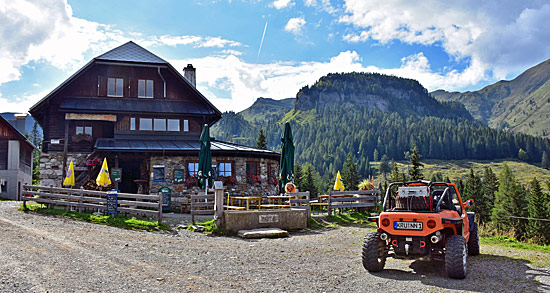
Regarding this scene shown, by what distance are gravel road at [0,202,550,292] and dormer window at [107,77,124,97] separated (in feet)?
46.9

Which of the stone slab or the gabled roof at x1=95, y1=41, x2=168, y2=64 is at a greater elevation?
the gabled roof at x1=95, y1=41, x2=168, y2=64

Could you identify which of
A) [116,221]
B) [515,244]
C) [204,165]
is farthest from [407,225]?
[204,165]

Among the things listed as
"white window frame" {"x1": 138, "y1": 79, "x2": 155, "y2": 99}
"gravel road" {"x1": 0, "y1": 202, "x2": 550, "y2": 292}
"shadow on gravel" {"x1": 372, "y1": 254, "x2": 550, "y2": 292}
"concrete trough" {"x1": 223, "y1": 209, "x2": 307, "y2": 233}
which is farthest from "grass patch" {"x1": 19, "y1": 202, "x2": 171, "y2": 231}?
"white window frame" {"x1": 138, "y1": 79, "x2": 155, "y2": 99}

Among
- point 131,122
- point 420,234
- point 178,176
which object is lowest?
point 420,234

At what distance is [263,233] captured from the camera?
13461 millimetres

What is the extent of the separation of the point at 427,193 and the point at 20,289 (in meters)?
7.37

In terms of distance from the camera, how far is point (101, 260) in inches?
360

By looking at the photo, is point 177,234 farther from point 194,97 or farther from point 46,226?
point 194,97

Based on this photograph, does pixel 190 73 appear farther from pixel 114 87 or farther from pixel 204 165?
pixel 204 165

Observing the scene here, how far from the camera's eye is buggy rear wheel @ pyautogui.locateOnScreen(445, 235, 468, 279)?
7.56 meters

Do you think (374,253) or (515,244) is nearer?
(374,253)

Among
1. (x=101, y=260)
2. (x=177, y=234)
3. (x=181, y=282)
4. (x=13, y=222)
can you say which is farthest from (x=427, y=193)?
(x=13, y=222)

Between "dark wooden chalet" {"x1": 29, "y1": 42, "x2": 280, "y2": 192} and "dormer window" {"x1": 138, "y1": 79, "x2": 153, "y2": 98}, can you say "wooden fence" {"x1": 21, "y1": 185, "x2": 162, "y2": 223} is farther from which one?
"dormer window" {"x1": 138, "y1": 79, "x2": 153, "y2": 98}

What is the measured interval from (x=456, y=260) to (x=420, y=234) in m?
0.75
